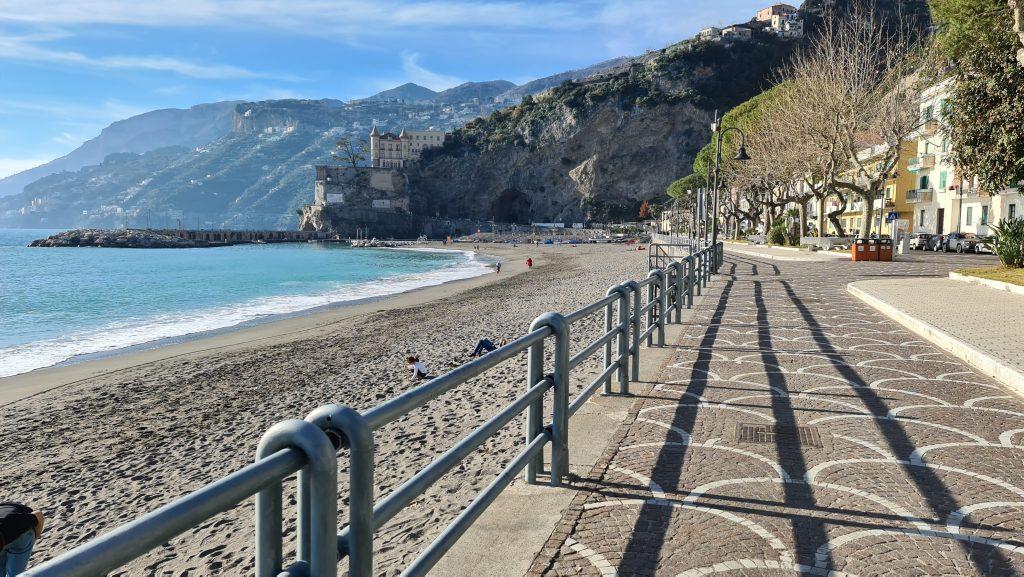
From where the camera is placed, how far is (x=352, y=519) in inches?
70.4

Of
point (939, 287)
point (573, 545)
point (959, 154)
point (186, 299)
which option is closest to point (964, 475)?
point (573, 545)

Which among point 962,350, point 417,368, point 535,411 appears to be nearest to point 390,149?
point 417,368

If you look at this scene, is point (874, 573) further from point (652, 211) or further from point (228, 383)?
point (652, 211)

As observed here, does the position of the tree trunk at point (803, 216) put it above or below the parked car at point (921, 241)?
above

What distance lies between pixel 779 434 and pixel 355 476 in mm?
4049

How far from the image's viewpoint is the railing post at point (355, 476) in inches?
66.0

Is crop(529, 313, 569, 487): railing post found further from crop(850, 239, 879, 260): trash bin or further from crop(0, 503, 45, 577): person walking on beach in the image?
crop(850, 239, 879, 260): trash bin

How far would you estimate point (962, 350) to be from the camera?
7.74m

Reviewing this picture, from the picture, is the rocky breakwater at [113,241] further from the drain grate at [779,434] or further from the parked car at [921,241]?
the drain grate at [779,434]

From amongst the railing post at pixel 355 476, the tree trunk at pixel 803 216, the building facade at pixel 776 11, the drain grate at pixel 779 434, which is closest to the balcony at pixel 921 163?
the tree trunk at pixel 803 216

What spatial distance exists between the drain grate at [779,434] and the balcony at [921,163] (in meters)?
51.3

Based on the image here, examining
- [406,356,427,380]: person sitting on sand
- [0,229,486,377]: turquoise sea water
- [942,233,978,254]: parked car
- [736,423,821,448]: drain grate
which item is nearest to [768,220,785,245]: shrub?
[942,233,978,254]: parked car

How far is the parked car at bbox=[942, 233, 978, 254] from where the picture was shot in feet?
120

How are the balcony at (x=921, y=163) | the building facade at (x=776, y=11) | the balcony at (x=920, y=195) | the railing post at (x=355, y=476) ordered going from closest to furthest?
the railing post at (x=355, y=476) → the balcony at (x=921, y=163) → the balcony at (x=920, y=195) → the building facade at (x=776, y=11)
